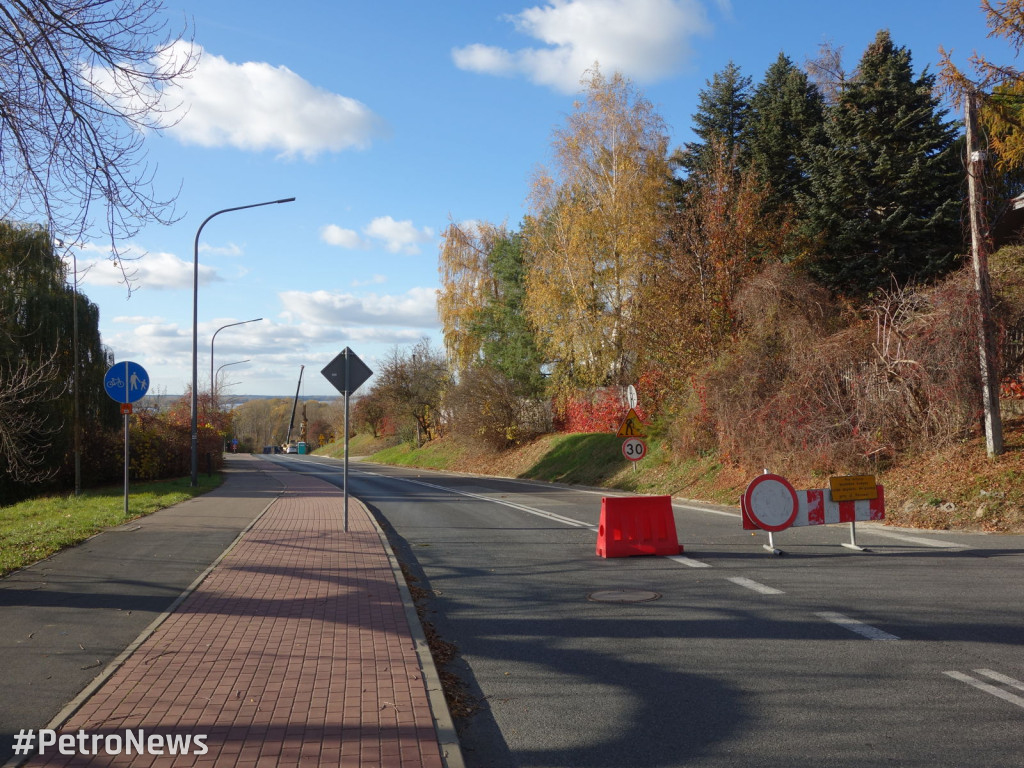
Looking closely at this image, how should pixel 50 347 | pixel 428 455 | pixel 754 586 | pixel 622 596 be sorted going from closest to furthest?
1. pixel 622 596
2. pixel 754 586
3. pixel 50 347
4. pixel 428 455

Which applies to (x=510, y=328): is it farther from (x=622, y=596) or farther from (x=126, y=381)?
(x=622, y=596)

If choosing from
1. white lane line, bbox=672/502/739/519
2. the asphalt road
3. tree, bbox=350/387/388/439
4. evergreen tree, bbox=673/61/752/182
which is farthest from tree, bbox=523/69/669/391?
tree, bbox=350/387/388/439

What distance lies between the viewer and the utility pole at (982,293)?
1470 cm

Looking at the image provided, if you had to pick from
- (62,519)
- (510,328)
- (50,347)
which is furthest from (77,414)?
(510,328)

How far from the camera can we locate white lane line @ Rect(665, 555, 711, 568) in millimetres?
10505

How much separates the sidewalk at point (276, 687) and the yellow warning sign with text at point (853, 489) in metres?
6.20

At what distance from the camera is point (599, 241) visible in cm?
3180

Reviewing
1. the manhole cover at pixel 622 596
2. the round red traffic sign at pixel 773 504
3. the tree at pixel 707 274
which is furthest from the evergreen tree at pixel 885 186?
the manhole cover at pixel 622 596

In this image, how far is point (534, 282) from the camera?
111 ft

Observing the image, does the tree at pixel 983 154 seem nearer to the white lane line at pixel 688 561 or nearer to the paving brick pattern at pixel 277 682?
the white lane line at pixel 688 561

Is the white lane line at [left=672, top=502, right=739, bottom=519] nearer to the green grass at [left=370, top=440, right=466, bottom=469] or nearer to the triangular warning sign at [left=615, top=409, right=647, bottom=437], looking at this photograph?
the triangular warning sign at [left=615, top=409, right=647, bottom=437]

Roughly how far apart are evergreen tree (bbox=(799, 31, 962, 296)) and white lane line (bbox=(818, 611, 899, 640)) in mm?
18043

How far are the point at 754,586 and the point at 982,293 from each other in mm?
9571

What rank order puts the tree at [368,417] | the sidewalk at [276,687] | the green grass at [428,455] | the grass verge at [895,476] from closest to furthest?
the sidewalk at [276,687] < the grass verge at [895,476] < the green grass at [428,455] < the tree at [368,417]
